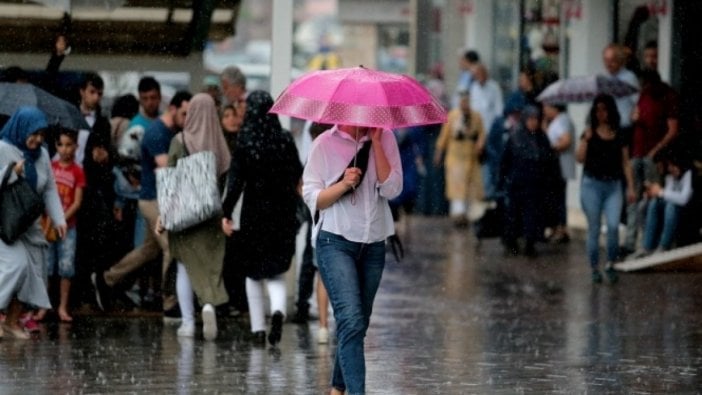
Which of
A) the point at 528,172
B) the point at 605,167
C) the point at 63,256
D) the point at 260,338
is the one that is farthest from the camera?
the point at 528,172

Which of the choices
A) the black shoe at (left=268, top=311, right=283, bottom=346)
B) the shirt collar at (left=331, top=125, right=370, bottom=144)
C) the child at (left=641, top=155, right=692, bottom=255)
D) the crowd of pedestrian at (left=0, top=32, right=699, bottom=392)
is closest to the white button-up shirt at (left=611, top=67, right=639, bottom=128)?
the child at (left=641, top=155, right=692, bottom=255)

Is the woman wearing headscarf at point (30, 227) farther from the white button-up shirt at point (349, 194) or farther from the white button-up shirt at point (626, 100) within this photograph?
the white button-up shirt at point (626, 100)

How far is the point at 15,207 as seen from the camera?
12.6 meters

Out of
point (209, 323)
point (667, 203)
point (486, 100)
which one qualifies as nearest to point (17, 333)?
point (209, 323)

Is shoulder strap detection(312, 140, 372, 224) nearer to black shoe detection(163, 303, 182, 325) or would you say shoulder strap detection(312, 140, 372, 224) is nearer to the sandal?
the sandal

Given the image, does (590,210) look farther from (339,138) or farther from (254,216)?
(339,138)

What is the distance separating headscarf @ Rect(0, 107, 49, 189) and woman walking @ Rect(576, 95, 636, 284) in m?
6.07

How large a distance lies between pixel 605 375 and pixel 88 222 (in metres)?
4.79

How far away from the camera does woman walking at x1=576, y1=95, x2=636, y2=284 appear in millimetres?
17266

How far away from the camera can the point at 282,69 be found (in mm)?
14719

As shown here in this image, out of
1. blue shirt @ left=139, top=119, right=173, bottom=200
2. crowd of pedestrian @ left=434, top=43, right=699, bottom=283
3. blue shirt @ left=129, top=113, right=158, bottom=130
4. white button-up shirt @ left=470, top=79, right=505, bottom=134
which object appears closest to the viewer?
blue shirt @ left=139, top=119, right=173, bottom=200

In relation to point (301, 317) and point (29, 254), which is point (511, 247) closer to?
point (301, 317)

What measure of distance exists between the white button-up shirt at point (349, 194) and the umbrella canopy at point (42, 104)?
4376 mm

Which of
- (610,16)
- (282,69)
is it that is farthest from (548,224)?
(282,69)
